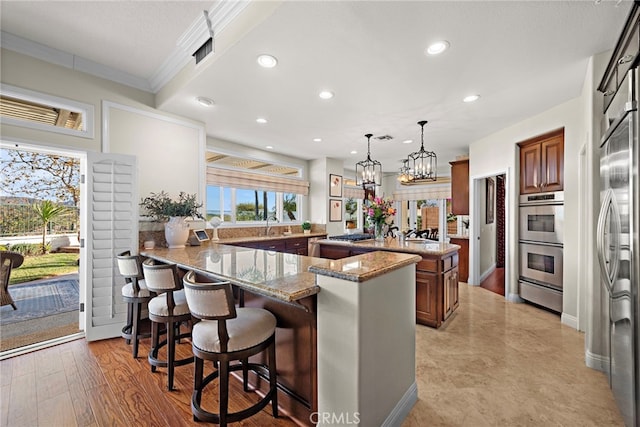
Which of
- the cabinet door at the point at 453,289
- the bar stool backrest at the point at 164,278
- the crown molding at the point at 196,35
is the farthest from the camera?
the cabinet door at the point at 453,289

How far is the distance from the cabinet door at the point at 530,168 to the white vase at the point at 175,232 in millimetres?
4708

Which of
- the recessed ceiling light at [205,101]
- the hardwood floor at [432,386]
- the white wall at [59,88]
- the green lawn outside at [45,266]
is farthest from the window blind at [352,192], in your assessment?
the green lawn outside at [45,266]

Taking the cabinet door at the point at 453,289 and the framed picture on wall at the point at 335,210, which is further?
the framed picture on wall at the point at 335,210

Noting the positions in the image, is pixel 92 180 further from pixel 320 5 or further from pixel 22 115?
pixel 320 5

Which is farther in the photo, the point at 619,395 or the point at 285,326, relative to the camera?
the point at 285,326

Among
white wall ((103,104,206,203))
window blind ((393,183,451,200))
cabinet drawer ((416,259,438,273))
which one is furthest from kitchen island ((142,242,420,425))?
window blind ((393,183,451,200))

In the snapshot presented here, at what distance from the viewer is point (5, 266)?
134 inches

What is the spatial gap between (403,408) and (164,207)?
311 centimetres

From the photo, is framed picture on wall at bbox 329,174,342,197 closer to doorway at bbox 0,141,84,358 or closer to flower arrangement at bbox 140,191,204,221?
flower arrangement at bbox 140,191,204,221

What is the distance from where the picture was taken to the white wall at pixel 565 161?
3.06 meters

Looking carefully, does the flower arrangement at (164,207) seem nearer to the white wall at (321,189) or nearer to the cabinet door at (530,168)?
the white wall at (321,189)

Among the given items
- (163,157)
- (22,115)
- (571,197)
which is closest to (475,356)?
(571,197)

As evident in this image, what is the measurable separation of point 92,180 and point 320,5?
9.00 ft

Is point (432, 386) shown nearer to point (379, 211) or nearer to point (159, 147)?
point (379, 211)
